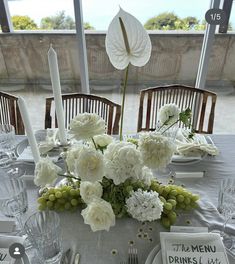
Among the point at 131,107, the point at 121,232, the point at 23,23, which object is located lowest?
the point at 131,107

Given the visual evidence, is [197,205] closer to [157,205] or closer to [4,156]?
[157,205]

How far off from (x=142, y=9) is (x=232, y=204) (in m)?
2.09

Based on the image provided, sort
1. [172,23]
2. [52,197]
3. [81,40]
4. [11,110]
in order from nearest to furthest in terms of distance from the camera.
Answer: [52,197] → [11,110] → [81,40] → [172,23]

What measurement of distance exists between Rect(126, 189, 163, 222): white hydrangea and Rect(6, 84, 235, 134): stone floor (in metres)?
1.99

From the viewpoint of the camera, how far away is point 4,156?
1.18 metres

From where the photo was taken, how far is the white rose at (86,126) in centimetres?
70

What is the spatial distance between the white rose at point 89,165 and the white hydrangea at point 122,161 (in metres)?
0.04

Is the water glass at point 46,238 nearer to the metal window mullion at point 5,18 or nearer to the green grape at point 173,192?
the green grape at point 173,192

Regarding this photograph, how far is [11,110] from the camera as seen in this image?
5.07 ft

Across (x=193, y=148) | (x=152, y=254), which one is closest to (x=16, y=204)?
(x=152, y=254)

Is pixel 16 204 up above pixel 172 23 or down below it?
below

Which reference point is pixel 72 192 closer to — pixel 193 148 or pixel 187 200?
pixel 187 200

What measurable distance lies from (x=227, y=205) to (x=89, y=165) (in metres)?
0.44

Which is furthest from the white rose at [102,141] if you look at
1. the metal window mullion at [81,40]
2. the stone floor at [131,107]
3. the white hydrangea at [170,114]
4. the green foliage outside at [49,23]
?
the green foliage outside at [49,23]
